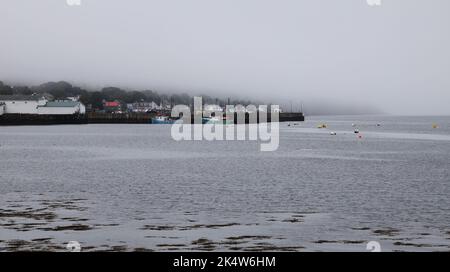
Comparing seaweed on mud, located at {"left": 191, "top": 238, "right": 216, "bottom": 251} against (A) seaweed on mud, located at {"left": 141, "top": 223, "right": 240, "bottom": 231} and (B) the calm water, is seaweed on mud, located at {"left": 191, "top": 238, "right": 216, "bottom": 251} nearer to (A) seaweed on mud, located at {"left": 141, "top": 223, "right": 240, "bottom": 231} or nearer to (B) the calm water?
(B) the calm water

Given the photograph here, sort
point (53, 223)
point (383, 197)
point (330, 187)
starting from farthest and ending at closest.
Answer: point (330, 187)
point (383, 197)
point (53, 223)

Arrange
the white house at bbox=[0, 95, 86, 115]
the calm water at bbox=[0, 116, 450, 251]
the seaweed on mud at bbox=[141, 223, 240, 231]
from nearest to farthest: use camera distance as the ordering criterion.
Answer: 1. the calm water at bbox=[0, 116, 450, 251]
2. the seaweed on mud at bbox=[141, 223, 240, 231]
3. the white house at bbox=[0, 95, 86, 115]

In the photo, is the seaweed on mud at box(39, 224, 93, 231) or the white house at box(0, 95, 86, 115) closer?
the seaweed on mud at box(39, 224, 93, 231)

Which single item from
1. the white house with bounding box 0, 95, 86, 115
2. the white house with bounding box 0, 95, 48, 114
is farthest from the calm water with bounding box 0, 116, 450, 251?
the white house with bounding box 0, 95, 86, 115

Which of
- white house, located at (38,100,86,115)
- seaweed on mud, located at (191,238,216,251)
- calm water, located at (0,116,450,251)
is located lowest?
calm water, located at (0,116,450,251)

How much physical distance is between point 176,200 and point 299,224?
329 inches

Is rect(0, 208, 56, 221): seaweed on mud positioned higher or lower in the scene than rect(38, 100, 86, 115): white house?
lower

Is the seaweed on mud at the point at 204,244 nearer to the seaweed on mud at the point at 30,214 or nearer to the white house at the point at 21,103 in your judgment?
the seaweed on mud at the point at 30,214

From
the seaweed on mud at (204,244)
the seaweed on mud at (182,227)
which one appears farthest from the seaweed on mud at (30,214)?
the seaweed on mud at (204,244)
